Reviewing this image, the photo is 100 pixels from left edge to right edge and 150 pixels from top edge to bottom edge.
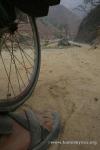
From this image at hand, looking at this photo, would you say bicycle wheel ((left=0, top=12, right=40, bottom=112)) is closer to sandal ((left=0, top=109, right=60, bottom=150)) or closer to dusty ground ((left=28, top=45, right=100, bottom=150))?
sandal ((left=0, top=109, right=60, bottom=150))

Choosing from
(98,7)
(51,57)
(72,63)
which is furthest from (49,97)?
(98,7)

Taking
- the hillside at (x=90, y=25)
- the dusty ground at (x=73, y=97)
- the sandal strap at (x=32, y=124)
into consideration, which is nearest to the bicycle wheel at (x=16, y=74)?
the sandal strap at (x=32, y=124)

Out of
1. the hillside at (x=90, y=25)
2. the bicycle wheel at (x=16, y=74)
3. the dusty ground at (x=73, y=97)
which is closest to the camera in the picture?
the bicycle wheel at (x=16, y=74)

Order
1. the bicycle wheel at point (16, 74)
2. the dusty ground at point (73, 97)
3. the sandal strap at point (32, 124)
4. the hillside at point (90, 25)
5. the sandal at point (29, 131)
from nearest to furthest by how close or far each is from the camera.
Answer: the sandal at point (29, 131) < the sandal strap at point (32, 124) < the bicycle wheel at point (16, 74) < the dusty ground at point (73, 97) < the hillside at point (90, 25)

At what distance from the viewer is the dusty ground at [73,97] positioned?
257 cm

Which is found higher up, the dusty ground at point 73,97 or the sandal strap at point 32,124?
the sandal strap at point 32,124

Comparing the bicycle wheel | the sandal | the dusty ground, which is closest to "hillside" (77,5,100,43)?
the dusty ground

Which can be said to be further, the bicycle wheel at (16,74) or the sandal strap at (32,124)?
the bicycle wheel at (16,74)

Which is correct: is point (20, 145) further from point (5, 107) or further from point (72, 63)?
point (72, 63)

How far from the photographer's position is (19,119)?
7.98ft

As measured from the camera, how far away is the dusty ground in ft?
8.42

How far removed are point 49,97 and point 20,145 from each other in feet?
3.78

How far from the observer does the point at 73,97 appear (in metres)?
3.32

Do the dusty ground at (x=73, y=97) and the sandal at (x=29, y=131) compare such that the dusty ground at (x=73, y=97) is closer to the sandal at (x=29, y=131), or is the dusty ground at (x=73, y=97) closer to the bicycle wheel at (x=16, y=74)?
the sandal at (x=29, y=131)
